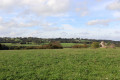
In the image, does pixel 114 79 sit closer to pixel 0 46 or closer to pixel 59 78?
pixel 59 78

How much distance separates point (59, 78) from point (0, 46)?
6538 centimetres

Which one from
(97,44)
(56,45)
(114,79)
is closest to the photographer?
(114,79)

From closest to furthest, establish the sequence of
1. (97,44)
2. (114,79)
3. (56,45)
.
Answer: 1. (114,79)
2. (97,44)
3. (56,45)

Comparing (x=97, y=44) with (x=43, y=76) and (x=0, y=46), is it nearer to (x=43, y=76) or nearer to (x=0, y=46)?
(x=0, y=46)

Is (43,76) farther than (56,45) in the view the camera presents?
No

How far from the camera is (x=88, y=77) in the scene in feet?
26.6

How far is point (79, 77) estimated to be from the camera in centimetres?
807

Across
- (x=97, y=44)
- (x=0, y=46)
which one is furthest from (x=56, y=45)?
(x=0, y=46)

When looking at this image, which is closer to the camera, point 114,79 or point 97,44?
point 114,79

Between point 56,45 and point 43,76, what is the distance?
68.2m

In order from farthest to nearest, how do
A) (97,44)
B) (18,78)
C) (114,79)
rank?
(97,44) → (18,78) → (114,79)

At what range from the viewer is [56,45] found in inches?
3017

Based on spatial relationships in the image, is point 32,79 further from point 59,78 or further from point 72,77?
point 72,77

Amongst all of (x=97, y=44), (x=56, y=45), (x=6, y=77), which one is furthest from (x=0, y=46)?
(x=6, y=77)
